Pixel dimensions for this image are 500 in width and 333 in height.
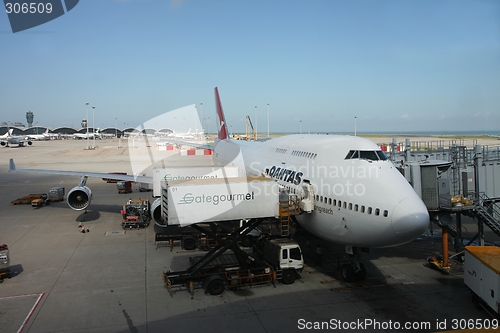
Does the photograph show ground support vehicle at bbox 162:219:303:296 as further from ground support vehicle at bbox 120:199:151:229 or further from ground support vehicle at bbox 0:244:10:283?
ground support vehicle at bbox 120:199:151:229

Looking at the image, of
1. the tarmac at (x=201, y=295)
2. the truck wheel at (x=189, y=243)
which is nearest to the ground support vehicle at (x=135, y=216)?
the tarmac at (x=201, y=295)

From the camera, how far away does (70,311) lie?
12.6 m

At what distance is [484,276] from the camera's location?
1208 cm

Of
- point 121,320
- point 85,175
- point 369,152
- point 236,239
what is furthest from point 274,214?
point 85,175

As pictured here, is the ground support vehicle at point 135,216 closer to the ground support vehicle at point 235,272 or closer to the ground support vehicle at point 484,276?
the ground support vehicle at point 235,272

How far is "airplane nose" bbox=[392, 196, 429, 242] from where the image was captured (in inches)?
474

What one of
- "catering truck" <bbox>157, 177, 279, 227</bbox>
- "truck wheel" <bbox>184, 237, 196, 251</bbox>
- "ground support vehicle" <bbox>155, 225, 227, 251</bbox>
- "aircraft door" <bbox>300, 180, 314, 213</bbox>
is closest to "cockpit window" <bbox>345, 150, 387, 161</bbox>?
"aircraft door" <bbox>300, 180, 314, 213</bbox>

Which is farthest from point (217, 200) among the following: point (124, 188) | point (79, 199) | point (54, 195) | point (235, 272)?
point (124, 188)

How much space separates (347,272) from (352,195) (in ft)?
11.3

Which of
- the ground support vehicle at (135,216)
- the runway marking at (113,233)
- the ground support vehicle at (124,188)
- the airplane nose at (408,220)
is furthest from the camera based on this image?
the ground support vehicle at (124,188)

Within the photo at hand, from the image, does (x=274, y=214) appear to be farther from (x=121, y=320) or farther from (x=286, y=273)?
(x=121, y=320)

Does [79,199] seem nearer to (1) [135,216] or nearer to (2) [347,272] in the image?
(1) [135,216]

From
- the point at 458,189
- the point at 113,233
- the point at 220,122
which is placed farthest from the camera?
the point at 220,122

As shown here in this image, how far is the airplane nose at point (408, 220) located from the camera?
39.5 ft
